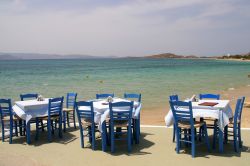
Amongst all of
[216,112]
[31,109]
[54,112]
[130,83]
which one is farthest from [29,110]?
[130,83]

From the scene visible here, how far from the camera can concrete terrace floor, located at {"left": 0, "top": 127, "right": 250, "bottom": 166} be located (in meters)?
6.00

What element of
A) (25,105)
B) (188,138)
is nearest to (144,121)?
(188,138)

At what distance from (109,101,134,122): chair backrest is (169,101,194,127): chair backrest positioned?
35.2 inches

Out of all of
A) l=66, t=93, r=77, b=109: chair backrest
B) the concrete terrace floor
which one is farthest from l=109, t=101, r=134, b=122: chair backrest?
l=66, t=93, r=77, b=109: chair backrest

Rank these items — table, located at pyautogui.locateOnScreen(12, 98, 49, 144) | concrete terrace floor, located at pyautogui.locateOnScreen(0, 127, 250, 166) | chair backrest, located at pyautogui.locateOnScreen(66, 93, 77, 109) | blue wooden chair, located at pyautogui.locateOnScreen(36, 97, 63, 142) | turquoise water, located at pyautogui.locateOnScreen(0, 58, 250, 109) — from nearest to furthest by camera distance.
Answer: concrete terrace floor, located at pyautogui.locateOnScreen(0, 127, 250, 166) < table, located at pyautogui.locateOnScreen(12, 98, 49, 144) < blue wooden chair, located at pyautogui.locateOnScreen(36, 97, 63, 142) < chair backrest, located at pyautogui.locateOnScreen(66, 93, 77, 109) < turquoise water, located at pyautogui.locateOnScreen(0, 58, 250, 109)

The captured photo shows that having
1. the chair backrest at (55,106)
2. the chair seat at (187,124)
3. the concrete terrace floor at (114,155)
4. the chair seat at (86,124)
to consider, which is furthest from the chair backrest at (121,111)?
the chair backrest at (55,106)

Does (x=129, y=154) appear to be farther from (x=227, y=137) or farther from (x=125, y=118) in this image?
(x=227, y=137)

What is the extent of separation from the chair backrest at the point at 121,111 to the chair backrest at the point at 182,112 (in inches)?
35.2

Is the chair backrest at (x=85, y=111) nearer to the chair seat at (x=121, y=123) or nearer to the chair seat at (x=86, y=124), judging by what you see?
the chair seat at (x=86, y=124)

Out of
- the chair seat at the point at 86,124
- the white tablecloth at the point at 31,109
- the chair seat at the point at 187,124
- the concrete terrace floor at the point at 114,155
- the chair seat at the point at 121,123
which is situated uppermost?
the white tablecloth at the point at 31,109

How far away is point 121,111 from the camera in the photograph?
6707 mm

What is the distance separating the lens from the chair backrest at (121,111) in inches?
258

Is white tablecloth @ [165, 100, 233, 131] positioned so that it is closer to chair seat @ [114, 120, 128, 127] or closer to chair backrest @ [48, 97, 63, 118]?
chair seat @ [114, 120, 128, 127]

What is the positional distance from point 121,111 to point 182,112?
4.27 feet
